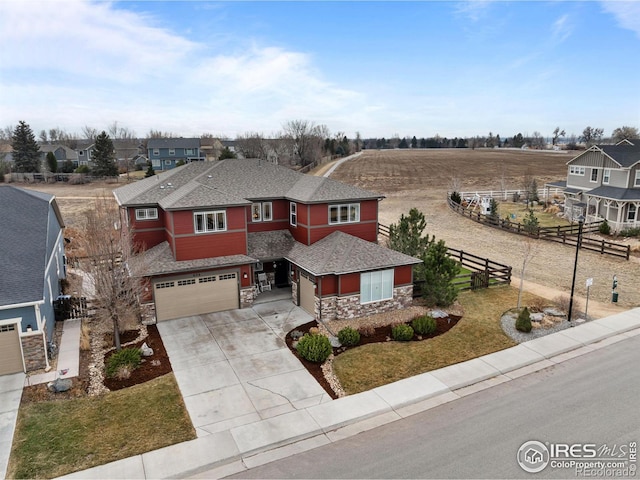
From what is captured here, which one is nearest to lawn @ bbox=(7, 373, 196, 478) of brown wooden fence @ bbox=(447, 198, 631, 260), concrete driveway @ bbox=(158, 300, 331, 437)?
concrete driveway @ bbox=(158, 300, 331, 437)

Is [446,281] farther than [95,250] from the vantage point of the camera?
Yes

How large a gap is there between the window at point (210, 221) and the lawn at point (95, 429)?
8443mm

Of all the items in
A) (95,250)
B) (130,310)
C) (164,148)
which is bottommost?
(130,310)

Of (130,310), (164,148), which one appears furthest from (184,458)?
(164,148)

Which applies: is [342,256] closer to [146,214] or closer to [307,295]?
[307,295]

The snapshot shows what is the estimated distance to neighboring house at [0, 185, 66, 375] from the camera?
15.3 m

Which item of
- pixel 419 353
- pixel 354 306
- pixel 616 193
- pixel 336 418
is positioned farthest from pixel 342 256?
pixel 616 193

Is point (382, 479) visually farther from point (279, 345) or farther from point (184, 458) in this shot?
point (279, 345)

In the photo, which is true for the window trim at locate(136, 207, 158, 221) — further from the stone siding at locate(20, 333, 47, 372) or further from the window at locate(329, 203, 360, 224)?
the window at locate(329, 203, 360, 224)

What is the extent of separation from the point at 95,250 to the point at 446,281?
51.4 ft

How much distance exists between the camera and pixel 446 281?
70.2ft

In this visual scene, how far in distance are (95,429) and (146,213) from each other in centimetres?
1321

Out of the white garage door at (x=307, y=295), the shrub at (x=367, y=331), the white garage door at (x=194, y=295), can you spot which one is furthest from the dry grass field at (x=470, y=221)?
the white garage door at (x=194, y=295)

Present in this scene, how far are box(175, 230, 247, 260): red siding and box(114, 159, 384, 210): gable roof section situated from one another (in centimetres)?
158
